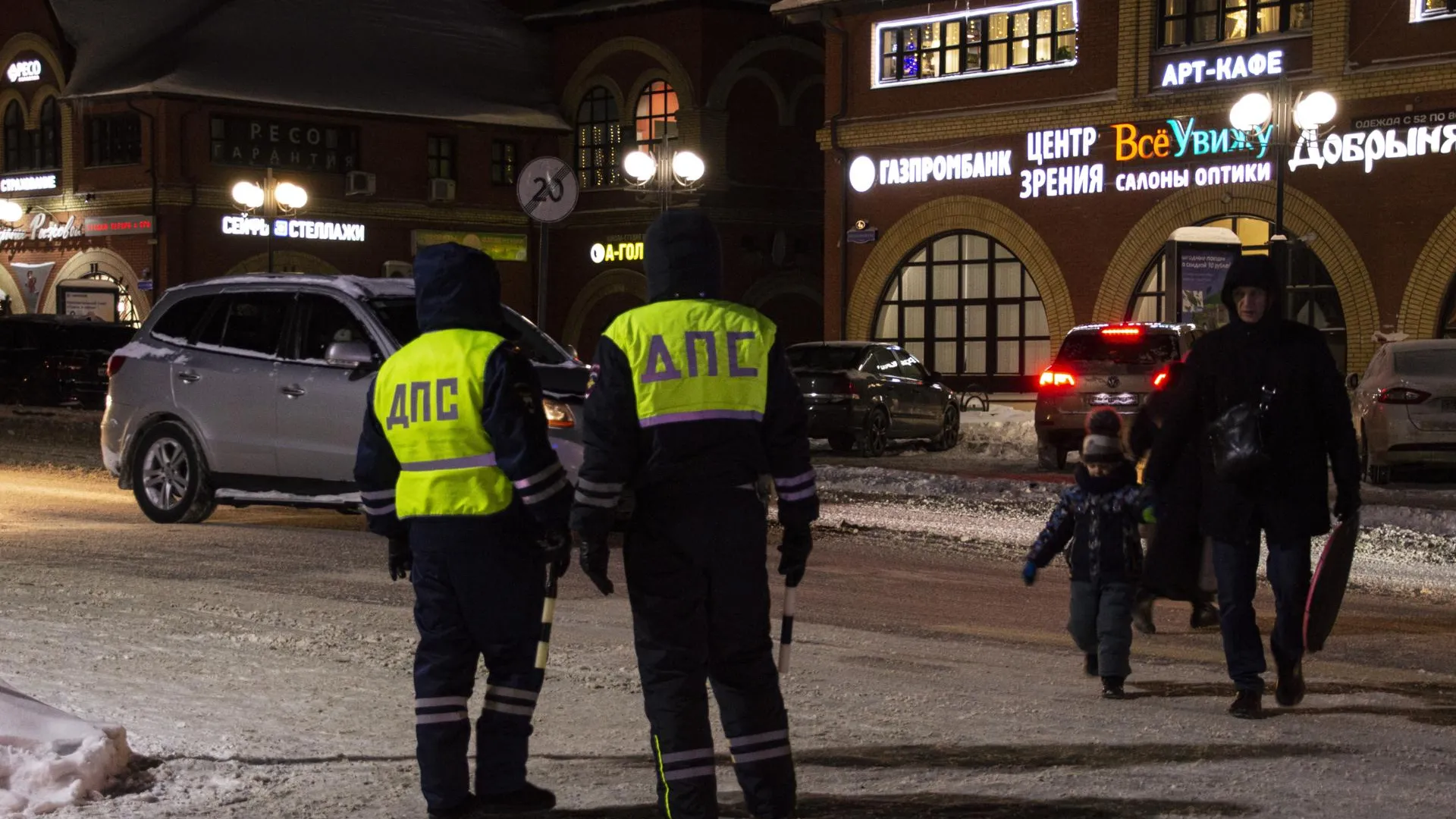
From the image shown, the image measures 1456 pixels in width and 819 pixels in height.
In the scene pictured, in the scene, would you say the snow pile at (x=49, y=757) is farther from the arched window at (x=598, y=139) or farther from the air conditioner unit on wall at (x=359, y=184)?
the arched window at (x=598, y=139)

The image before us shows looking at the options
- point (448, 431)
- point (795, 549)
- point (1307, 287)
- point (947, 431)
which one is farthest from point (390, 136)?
point (795, 549)

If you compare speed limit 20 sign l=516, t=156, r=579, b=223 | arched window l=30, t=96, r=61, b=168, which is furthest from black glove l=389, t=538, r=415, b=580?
arched window l=30, t=96, r=61, b=168

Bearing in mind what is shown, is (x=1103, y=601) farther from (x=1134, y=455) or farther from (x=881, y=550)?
(x=881, y=550)

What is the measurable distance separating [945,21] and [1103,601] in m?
27.3

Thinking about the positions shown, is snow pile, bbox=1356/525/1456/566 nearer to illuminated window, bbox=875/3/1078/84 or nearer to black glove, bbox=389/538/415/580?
black glove, bbox=389/538/415/580

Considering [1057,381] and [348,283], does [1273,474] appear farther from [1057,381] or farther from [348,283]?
[1057,381]

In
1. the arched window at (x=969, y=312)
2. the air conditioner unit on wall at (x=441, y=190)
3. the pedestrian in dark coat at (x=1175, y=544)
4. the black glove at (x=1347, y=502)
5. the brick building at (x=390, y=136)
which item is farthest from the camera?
the air conditioner unit on wall at (x=441, y=190)

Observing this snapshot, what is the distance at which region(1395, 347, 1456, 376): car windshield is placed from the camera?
19766mm

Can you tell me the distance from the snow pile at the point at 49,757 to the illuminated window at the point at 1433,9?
26.1m

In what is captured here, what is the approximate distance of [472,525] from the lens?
19.4 feet

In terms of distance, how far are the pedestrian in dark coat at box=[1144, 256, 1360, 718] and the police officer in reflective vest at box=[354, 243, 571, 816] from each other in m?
2.99

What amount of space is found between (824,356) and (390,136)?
79.9 ft

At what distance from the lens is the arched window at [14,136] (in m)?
48.7

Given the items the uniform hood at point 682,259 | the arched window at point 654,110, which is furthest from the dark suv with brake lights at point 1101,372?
the arched window at point 654,110
